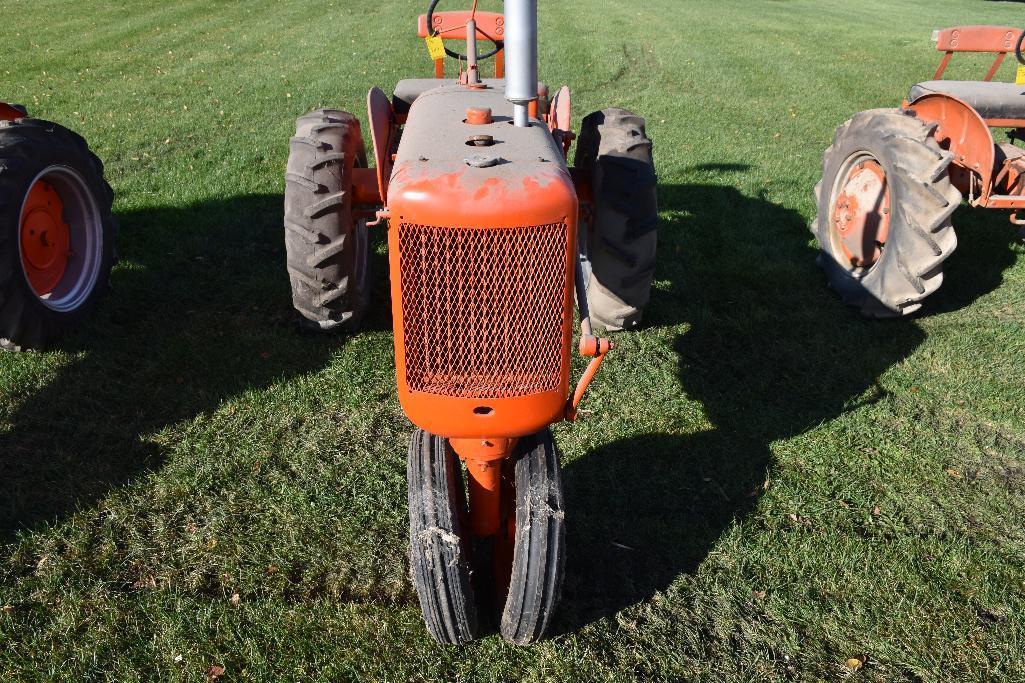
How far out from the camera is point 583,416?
13.4 ft

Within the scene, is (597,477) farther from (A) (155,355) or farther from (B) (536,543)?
(A) (155,355)

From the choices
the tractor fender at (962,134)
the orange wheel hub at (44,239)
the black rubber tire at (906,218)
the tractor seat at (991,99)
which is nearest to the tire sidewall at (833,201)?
the black rubber tire at (906,218)

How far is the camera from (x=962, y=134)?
16.6 feet

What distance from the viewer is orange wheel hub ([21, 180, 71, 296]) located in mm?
4461

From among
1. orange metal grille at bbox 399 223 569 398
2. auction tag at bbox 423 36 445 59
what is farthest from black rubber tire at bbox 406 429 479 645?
auction tag at bbox 423 36 445 59

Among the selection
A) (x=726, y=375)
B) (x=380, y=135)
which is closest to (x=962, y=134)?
(x=726, y=375)

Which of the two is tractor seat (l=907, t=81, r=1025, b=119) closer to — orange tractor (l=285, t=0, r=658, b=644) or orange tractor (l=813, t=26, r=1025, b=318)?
orange tractor (l=813, t=26, r=1025, b=318)

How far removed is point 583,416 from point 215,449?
5.79ft

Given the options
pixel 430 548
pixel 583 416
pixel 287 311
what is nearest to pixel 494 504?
pixel 430 548

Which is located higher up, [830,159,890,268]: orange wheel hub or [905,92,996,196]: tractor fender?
[905,92,996,196]: tractor fender

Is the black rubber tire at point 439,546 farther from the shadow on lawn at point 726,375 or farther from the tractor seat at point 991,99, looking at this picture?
the tractor seat at point 991,99

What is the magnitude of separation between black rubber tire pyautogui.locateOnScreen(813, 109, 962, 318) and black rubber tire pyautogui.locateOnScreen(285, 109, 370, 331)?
3.04 meters

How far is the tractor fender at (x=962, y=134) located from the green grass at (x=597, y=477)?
0.86 metres

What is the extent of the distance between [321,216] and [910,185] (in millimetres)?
3209
